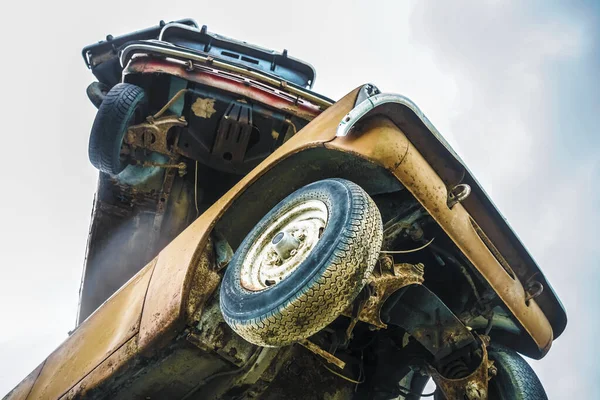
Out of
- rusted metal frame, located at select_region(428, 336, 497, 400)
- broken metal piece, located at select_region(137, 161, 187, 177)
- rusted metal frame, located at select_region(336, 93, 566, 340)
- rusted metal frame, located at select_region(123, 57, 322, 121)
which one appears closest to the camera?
rusted metal frame, located at select_region(336, 93, 566, 340)

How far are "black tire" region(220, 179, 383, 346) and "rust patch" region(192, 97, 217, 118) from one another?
2064 millimetres

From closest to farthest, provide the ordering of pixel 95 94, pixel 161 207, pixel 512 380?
pixel 512 380 < pixel 161 207 < pixel 95 94

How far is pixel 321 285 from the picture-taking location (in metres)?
2.11

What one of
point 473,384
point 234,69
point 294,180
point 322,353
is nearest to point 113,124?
point 234,69

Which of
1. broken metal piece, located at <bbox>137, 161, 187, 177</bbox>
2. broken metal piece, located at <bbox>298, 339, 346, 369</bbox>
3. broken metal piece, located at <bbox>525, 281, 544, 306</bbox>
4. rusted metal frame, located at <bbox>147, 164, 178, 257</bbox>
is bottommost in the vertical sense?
rusted metal frame, located at <bbox>147, 164, 178, 257</bbox>

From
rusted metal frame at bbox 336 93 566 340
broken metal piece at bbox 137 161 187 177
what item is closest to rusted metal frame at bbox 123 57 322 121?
broken metal piece at bbox 137 161 187 177

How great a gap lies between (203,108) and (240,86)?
1.05 ft

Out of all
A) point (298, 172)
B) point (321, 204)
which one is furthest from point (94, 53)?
point (321, 204)

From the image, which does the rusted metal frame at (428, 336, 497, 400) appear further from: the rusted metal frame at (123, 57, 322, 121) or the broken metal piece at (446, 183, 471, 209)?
the rusted metal frame at (123, 57, 322, 121)

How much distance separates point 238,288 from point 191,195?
226 cm

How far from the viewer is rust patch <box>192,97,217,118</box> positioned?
4.19 metres

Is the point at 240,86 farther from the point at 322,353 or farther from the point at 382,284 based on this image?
the point at 322,353

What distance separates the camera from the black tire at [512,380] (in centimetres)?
295

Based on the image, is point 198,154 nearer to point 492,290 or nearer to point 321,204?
point 321,204
